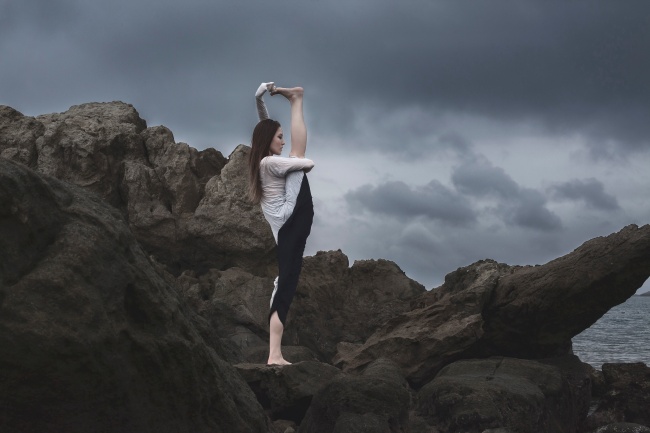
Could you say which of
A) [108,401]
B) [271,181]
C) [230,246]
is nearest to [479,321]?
[271,181]

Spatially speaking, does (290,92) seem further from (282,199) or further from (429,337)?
(429,337)

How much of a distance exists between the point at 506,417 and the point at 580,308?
3.72 metres

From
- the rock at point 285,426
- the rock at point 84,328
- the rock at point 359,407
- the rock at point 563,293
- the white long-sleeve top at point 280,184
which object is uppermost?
the white long-sleeve top at point 280,184

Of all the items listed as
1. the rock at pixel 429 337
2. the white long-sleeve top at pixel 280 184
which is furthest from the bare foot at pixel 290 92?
the rock at pixel 429 337

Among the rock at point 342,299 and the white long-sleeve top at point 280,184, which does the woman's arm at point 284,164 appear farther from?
the rock at point 342,299

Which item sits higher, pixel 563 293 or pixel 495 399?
pixel 563 293

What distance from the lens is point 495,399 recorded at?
8.98m

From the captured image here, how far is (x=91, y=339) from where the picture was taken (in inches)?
184

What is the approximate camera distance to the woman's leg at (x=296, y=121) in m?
9.22

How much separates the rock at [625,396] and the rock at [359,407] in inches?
227

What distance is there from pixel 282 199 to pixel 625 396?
679 centimetres

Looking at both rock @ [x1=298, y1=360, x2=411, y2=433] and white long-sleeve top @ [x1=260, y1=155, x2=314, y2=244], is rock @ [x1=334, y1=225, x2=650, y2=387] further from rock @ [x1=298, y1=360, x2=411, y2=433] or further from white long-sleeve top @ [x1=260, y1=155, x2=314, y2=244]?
rock @ [x1=298, y1=360, x2=411, y2=433]

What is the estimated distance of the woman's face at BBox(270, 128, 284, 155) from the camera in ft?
30.0

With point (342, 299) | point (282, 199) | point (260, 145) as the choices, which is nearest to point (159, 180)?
point (342, 299)
